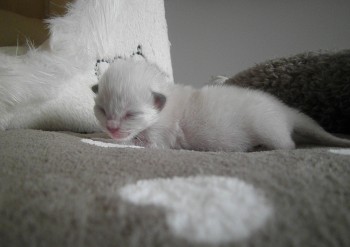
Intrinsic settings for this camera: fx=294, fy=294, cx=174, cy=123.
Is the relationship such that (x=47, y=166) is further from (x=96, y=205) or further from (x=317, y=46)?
(x=317, y=46)

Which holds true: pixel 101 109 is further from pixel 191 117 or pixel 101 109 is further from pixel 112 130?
pixel 191 117

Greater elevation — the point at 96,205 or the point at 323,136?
the point at 96,205

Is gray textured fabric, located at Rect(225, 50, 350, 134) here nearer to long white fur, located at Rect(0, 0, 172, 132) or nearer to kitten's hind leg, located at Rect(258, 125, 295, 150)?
kitten's hind leg, located at Rect(258, 125, 295, 150)

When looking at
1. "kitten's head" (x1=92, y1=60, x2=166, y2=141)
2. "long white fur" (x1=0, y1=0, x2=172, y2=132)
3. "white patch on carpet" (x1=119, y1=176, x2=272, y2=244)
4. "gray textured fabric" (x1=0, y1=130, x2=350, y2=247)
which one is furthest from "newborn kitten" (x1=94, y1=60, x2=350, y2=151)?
"white patch on carpet" (x1=119, y1=176, x2=272, y2=244)

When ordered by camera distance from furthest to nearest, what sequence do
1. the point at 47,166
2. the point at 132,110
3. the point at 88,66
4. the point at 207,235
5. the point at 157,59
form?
1. the point at 157,59
2. the point at 88,66
3. the point at 132,110
4. the point at 47,166
5. the point at 207,235

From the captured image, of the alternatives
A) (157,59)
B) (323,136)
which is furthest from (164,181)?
(157,59)

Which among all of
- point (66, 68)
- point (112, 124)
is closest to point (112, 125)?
point (112, 124)

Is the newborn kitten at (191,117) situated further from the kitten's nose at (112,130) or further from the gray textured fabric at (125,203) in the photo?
the gray textured fabric at (125,203)

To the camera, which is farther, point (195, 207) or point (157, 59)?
point (157, 59)
